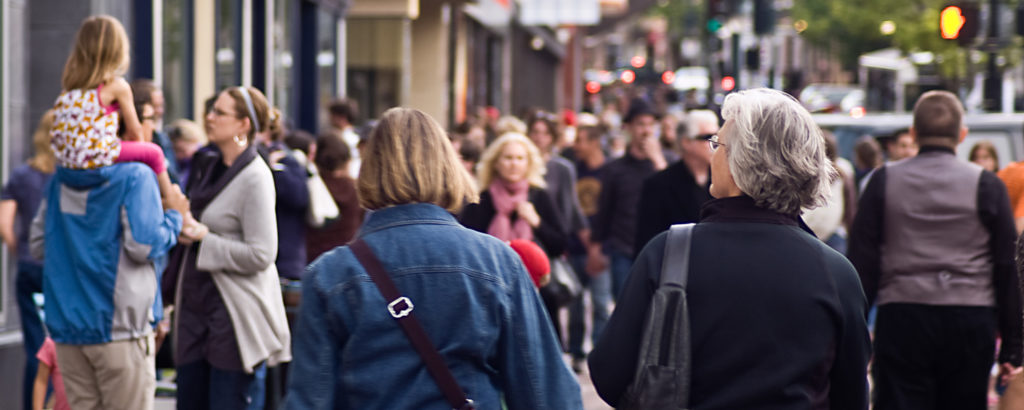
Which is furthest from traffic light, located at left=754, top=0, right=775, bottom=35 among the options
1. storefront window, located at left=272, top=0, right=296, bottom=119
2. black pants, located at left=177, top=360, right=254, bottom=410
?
black pants, located at left=177, top=360, right=254, bottom=410

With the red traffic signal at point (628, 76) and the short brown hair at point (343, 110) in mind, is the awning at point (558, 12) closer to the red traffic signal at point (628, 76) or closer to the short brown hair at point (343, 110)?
the red traffic signal at point (628, 76)

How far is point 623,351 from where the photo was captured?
11.0ft

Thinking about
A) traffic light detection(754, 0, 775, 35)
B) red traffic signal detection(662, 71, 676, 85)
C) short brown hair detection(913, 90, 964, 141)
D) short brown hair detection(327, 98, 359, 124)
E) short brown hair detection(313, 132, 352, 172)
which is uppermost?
traffic light detection(754, 0, 775, 35)

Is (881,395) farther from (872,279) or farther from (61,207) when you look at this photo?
(61,207)

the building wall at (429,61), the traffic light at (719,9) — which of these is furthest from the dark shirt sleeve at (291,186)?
the building wall at (429,61)

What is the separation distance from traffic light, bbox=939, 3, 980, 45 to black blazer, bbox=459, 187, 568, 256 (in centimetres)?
717

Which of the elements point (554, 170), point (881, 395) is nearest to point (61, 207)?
point (881, 395)

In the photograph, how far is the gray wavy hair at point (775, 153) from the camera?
3.33 metres

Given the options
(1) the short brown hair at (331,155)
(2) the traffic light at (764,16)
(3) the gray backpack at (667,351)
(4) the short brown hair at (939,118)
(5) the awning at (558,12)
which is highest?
(5) the awning at (558,12)

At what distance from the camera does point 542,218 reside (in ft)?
27.1

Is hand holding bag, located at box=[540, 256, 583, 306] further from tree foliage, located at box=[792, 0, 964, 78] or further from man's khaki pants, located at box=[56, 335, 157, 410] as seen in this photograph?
tree foliage, located at box=[792, 0, 964, 78]

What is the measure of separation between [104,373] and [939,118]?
3.58m

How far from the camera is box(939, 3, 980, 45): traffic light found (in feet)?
45.7

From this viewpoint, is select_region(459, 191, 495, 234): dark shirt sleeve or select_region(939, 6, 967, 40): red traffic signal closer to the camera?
select_region(459, 191, 495, 234): dark shirt sleeve
